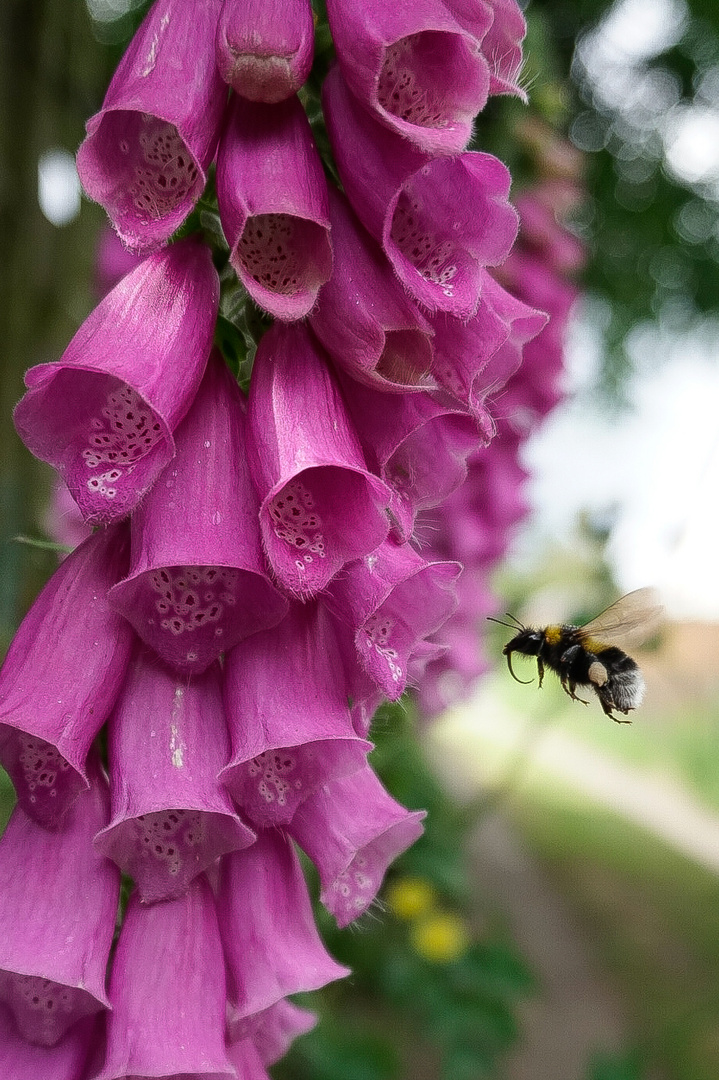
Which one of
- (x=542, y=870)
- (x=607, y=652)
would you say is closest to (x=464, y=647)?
(x=607, y=652)

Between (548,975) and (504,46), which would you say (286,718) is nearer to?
(504,46)

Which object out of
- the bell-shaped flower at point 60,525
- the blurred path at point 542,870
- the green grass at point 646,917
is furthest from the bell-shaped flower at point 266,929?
the green grass at point 646,917

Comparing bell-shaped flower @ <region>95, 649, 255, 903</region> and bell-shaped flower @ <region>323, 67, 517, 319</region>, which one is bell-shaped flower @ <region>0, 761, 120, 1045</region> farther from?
bell-shaped flower @ <region>323, 67, 517, 319</region>

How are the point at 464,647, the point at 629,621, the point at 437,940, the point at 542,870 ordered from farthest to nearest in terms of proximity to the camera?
the point at 542,870 → the point at 437,940 → the point at 464,647 → the point at 629,621

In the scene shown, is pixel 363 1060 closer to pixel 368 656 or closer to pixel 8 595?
pixel 8 595

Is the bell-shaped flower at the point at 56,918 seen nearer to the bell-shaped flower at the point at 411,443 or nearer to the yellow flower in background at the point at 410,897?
the bell-shaped flower at the point at 411,443

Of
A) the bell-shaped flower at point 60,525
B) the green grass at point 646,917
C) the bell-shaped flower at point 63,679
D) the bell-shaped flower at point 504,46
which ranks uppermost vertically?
the bell-shaped flower at point 504,46

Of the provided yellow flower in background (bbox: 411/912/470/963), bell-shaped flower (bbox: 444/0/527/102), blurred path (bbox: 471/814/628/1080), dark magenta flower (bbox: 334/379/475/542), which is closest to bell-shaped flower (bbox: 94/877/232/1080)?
dark magenta flower (bbox: 334/379/475/542)
